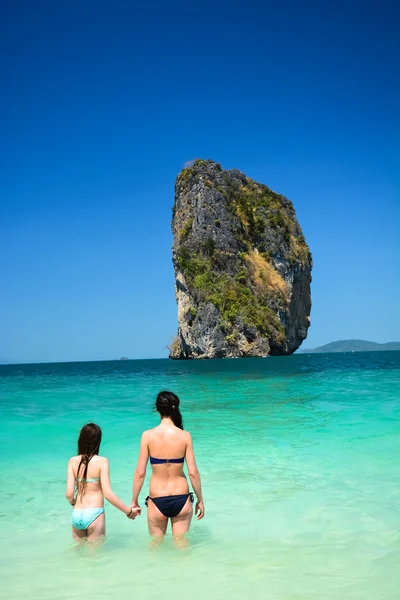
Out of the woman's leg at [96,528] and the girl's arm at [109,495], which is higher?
the girl's arm at [109,495]

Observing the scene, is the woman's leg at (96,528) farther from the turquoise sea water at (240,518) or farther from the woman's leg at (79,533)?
the turquoise sea water at (240,518)

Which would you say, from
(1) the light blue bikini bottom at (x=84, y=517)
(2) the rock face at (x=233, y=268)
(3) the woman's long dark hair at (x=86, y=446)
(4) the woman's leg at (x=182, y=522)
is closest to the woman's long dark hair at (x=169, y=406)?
(3) the woman's long dark hair at (x=86, y=446)

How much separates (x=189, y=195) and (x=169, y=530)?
81.9 metres

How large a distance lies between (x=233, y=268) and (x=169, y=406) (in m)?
77.9

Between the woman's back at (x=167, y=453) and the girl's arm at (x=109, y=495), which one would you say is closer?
the girl's arm at (x=109, y=495)

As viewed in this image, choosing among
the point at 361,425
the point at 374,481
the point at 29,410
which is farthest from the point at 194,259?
the point at 374,481

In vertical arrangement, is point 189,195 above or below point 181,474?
above

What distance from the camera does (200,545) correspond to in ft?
16.9

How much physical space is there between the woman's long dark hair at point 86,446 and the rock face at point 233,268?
72485 mm

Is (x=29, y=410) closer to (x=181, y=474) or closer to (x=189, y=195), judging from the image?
(x=181, y=474)

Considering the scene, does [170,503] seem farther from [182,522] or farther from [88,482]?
[88,482]

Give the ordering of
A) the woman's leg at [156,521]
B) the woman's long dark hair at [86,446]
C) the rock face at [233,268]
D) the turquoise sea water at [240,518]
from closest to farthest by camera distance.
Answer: the turquoise sea water at [240,518]
the woman's long dark hair at [86,446]
the woman's leg at [156,521]
the rock face at [233,268]

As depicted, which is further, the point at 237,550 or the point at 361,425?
the point at 361,425

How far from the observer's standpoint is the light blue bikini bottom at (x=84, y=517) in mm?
4469
